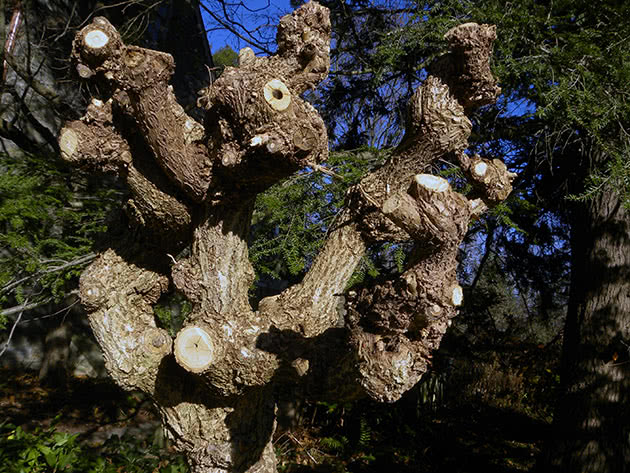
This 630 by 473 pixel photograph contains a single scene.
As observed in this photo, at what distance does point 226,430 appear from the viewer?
2186 mm

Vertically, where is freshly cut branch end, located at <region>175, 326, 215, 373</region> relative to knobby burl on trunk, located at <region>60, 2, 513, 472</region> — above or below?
below

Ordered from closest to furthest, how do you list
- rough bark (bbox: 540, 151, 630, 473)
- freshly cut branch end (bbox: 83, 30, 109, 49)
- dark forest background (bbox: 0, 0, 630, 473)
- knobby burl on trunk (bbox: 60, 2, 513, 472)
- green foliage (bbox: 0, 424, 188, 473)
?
knobby burl on trunk (bbox: 60, 2, 513, 472), freshly cut branch end (bbox: 83, 30, 109, 49), dark forest background (bbox: 0, 0, 630, 473), rough bark (bbox: 540, 151, 630, 473), green foliage (bbox: 0, 424, 188, 473)

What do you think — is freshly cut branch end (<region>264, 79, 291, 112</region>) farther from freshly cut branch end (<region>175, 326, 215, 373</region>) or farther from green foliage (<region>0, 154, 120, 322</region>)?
green foliage (<region>0, 154, 120, 322</region>)

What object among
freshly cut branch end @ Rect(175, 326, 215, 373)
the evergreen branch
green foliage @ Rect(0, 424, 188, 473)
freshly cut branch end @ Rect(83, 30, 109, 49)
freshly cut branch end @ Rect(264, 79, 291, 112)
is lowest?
green foliage @ Rect(0, 424, 188, 473)

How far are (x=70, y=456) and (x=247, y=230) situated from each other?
3750 mm

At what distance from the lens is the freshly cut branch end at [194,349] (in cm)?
188

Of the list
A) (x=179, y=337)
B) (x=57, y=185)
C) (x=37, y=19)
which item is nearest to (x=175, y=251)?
(x=179, y=337)

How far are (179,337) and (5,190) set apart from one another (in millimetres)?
2341

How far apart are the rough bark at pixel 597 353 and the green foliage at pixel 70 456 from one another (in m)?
3.83

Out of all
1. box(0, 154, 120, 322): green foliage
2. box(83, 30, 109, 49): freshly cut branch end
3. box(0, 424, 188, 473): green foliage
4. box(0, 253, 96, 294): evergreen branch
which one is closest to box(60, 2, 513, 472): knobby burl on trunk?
box(83, 30, 109, 49): freshly cut branch end

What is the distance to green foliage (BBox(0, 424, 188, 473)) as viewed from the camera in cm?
433

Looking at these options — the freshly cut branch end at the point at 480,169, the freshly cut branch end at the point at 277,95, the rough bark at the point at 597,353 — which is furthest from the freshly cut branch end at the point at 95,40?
the rough bark at the point at 597,353

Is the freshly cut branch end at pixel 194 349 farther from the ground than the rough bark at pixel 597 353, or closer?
closer

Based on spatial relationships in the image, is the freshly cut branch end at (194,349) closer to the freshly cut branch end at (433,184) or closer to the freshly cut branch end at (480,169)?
the freshly cut branch end at (433,184)
